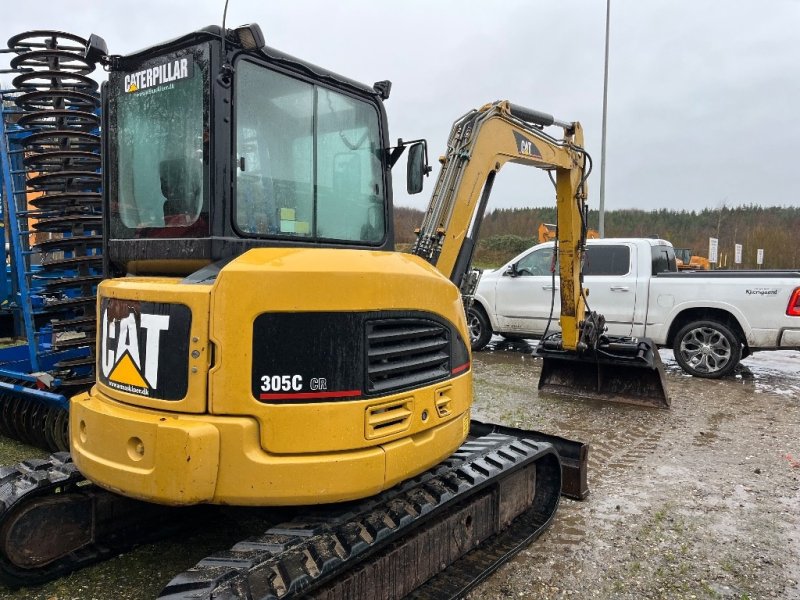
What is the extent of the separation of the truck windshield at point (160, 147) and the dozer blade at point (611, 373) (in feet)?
18.6

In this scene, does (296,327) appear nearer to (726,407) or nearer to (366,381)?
(366,381)

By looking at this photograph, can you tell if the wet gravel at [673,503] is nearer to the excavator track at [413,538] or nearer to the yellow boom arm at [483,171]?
the excavator track at [413,538]

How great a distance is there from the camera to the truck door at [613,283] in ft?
30.9

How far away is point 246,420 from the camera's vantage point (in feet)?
8.54

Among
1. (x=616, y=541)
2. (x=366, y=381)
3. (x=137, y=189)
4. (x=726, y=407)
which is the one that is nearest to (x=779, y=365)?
(x=726, y=407)

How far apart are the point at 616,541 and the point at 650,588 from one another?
1.72ft

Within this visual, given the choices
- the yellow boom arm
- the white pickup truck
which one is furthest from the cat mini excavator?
the white pickup truck

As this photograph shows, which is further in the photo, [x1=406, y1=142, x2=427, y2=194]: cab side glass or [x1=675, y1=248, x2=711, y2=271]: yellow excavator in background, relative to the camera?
[x1=675, y1=248, x2=711, y2=271]: yellow excavator in background

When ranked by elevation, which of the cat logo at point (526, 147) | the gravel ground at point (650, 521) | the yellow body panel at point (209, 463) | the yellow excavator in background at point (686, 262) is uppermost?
the cat logo at point (526, 147)

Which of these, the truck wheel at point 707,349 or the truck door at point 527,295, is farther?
the truck door at point 527,295

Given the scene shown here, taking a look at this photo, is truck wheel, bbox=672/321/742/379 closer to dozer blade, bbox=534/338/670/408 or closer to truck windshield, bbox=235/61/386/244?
dozer blade, bbox=534/338/670/408

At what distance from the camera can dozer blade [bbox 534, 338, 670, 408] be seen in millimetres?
7297

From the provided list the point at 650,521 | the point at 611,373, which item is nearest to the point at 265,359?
the point at 650,521

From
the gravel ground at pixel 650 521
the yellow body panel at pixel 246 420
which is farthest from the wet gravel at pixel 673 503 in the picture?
the yellow body panel at pixel 246 420
